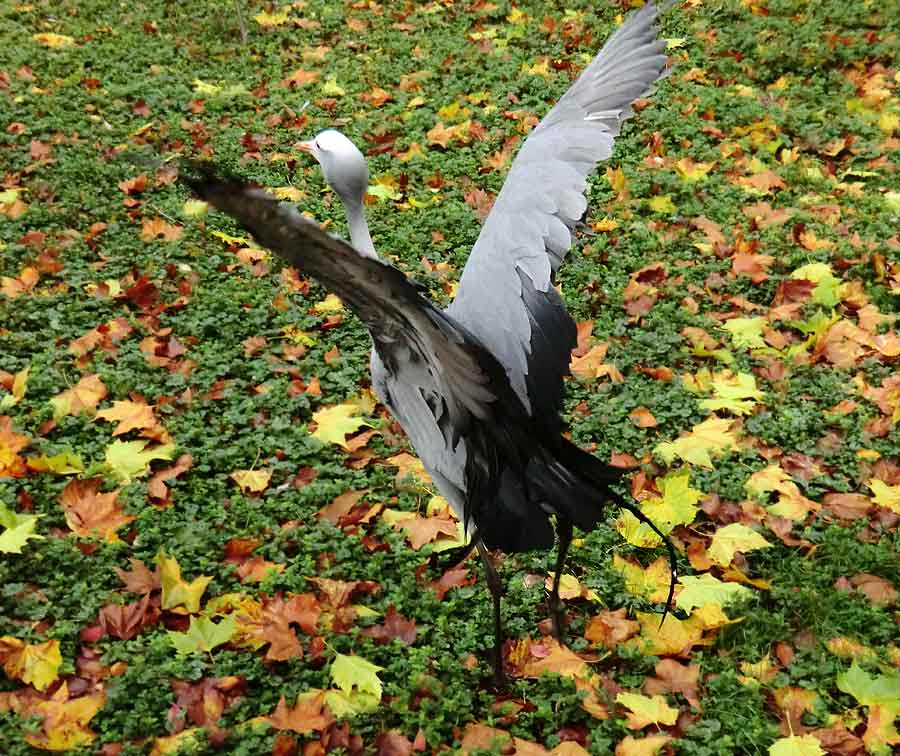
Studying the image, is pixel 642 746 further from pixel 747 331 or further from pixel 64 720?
pixel 747 331

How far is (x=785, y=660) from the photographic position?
2.79 metres

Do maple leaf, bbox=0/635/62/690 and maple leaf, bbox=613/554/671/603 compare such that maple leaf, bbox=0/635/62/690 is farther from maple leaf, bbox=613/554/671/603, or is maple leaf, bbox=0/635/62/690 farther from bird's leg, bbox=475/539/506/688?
maple leaf, bbox=613/554/671/603

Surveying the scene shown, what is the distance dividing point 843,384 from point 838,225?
1390mm

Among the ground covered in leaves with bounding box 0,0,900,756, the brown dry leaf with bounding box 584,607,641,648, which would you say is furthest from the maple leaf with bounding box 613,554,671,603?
the brown dry leaf with bounding box 584,607,641,648

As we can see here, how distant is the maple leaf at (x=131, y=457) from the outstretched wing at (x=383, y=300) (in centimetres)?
159

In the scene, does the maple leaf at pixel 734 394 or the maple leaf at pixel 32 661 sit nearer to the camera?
the maple leaf at pixel 32 661

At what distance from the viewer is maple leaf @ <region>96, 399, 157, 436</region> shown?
3.65 metres

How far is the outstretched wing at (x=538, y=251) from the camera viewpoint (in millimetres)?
2463

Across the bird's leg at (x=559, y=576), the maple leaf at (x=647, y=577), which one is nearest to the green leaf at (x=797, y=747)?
the maple leaf at (x=647, y=577)

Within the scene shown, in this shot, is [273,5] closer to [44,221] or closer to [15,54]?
[15,54]

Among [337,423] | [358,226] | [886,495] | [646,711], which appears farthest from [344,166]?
[886,495]

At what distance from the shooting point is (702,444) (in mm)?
3568

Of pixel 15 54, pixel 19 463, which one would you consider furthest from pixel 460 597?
pixel 15 54

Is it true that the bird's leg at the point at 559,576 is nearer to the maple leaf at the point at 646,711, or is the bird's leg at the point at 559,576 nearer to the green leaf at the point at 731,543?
the maple leaf at the point at 646,711
